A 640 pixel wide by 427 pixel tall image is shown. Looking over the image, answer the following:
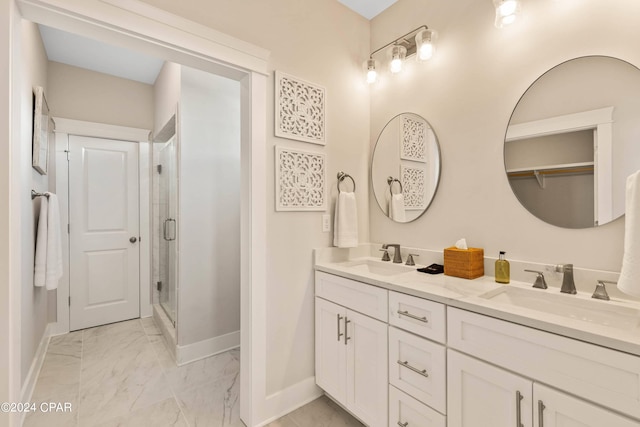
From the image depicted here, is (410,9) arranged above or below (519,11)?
above

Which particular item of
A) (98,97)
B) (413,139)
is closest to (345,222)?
(413,139)

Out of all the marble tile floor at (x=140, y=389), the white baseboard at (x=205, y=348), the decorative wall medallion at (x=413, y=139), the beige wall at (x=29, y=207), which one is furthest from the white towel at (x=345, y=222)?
the beige wall at (x=29, y=207)

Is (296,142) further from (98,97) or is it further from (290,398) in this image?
(98,97)

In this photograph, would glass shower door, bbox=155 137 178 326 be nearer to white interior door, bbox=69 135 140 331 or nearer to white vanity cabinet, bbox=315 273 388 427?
white interior door, bbox=69 135 140 331

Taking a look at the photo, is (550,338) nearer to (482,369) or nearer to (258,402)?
(482,369)

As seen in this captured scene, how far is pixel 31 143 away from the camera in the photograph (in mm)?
2008

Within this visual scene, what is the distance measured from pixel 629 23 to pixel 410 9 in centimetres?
120

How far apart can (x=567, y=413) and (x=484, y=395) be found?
9.8 inches

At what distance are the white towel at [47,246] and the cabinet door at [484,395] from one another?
2.79 m

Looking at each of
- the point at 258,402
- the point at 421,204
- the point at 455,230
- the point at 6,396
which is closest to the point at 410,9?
the point at 421,204

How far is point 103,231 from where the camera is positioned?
3295 millimetres

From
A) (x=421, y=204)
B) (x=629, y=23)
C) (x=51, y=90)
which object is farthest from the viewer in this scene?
(x=51, y=90)

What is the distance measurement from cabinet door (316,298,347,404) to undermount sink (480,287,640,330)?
2.77 ft

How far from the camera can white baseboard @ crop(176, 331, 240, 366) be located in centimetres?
244
